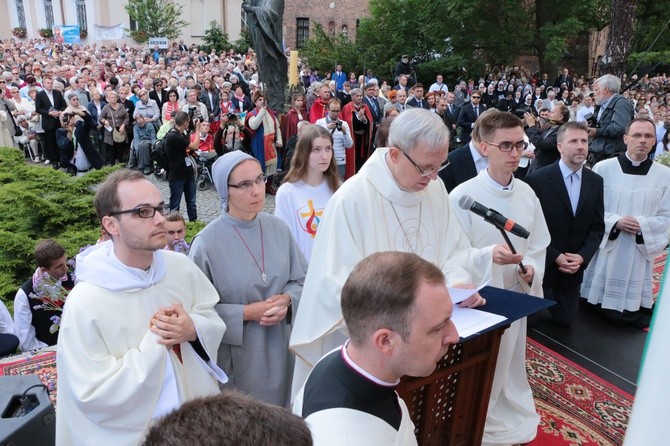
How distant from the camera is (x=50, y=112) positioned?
1079cm

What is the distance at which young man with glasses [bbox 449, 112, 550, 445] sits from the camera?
10.5 ft

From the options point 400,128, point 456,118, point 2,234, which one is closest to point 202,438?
point 400,128

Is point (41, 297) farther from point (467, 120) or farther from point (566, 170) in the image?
Answer: point (467, 120)

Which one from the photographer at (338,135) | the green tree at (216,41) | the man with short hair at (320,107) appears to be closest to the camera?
the photographer at (338,135)

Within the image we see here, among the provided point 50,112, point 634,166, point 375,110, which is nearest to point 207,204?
point 375,110

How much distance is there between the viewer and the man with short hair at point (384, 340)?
1.58 metres

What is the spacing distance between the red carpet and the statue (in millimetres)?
6449

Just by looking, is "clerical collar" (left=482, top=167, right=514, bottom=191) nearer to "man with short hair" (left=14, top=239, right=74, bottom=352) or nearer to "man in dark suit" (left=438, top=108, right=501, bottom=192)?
"man in dark suit" (left=438, top=108, right=501, bottom=192)

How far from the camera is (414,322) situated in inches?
63.0

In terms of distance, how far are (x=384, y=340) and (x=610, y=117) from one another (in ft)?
20.1

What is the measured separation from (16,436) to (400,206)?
6.61ft

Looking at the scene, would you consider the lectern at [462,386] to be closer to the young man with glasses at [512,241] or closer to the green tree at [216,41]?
the young man with glasses at [512,241]

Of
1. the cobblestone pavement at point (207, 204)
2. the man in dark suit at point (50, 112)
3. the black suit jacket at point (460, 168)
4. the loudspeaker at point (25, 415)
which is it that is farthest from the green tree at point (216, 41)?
the loudspeaker at point (25, 415)

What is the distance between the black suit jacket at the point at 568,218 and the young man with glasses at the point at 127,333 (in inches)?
121
